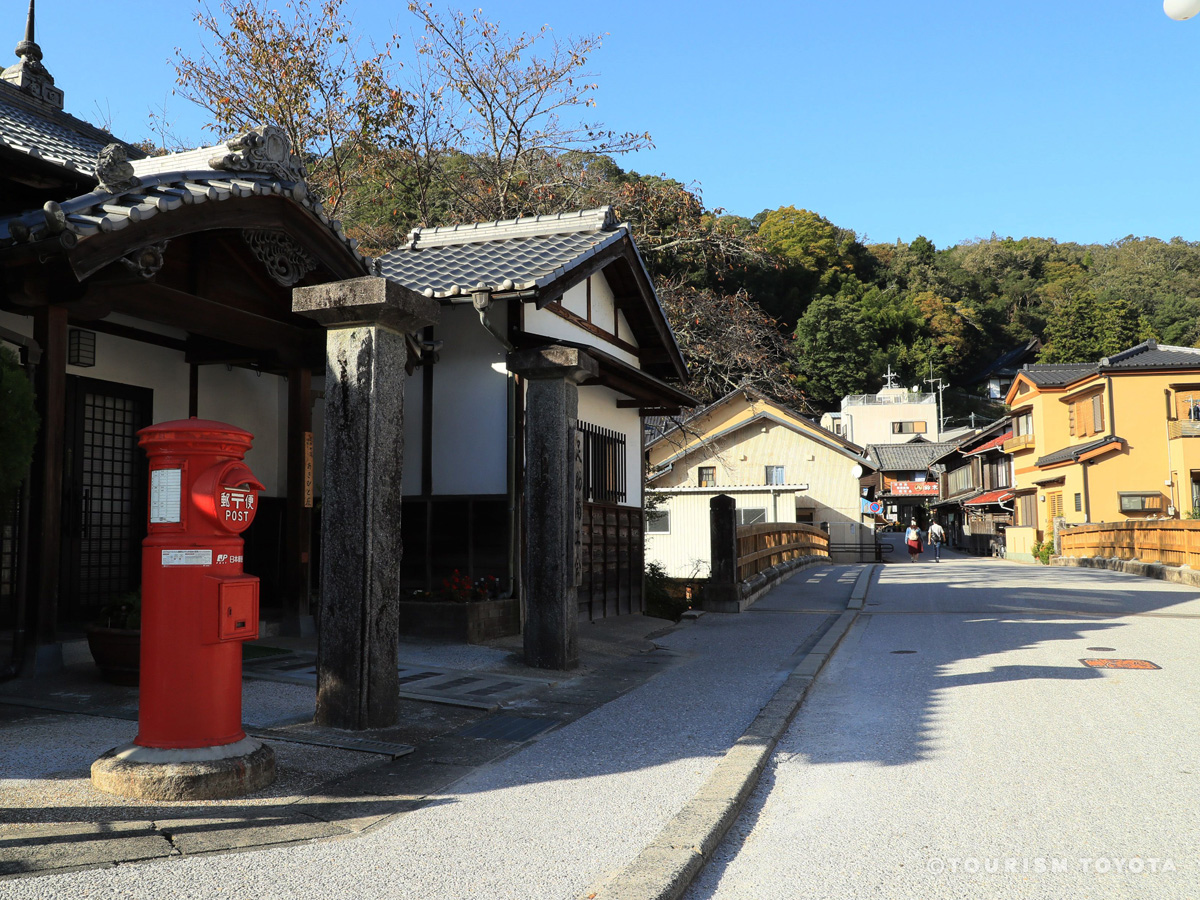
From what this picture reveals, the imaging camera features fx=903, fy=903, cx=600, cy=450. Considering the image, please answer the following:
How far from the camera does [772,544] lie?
78.5 feet

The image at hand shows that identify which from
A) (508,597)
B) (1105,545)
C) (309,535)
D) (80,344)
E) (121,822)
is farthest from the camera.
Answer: (1105,545)

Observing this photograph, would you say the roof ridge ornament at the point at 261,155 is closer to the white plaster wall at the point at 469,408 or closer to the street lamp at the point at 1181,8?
the white plaster wall at the point at 469,408

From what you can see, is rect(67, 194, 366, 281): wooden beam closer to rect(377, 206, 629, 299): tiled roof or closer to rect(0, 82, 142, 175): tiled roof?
rect(0, 82, 142, 175): tiled roof

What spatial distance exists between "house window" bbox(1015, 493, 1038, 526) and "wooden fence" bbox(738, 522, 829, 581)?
15.2 m

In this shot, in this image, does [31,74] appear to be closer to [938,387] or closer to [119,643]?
[119,643]

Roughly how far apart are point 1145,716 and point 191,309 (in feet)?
27.6

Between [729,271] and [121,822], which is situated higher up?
[729,271]

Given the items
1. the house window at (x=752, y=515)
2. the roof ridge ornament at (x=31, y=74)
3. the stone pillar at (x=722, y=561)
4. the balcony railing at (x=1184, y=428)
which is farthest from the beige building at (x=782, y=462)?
the roof ridge ornament at (x=31, y=74)

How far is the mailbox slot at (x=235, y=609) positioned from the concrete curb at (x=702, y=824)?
223 cm

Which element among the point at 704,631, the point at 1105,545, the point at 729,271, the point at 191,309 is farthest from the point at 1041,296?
the point at 191,309

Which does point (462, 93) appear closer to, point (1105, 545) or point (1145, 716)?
point (1145, 716)

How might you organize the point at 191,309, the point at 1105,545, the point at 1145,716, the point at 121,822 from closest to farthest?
the point at 121,822 → the point at 1145,716 → the point at 191,309 → the point at 1105,545

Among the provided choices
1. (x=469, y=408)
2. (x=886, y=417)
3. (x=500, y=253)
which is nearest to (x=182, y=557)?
(x=469, y=408)

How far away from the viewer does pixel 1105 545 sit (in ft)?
103
